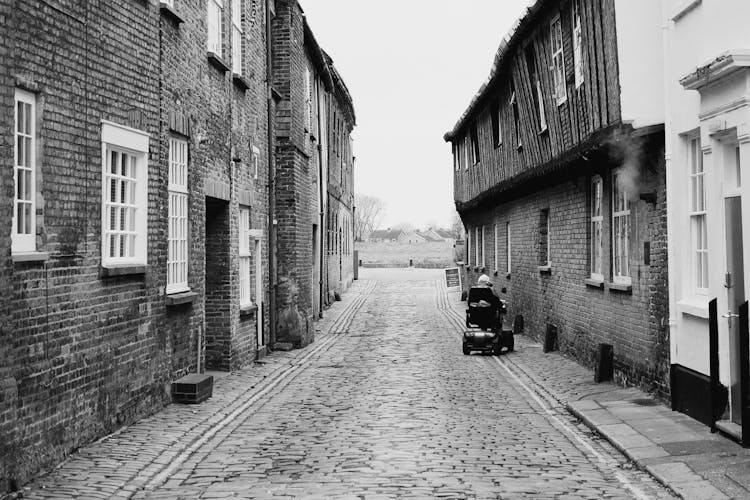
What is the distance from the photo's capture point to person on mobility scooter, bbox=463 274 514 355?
17.0 metres

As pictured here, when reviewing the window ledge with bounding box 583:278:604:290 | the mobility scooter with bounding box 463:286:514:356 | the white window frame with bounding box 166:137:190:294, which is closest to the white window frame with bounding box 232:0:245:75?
the white window frame with bounding box 166:137:190:294

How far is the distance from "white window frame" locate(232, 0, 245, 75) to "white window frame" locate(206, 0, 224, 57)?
77cm

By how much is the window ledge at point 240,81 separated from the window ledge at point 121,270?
555 centimetres

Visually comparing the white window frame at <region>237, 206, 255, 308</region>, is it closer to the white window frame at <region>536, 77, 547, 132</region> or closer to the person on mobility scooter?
the person on mobility scooter

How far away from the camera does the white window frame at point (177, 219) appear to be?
37.9 feet

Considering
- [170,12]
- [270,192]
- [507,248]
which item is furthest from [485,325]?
[170,12]

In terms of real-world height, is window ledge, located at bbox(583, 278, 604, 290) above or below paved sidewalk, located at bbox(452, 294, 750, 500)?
above

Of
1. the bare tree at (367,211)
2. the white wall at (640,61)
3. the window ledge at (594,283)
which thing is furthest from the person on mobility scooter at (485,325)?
the bare tree at (367,211)

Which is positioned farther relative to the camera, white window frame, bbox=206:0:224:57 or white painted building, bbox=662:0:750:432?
white window frame, bbox=206:0:224:57

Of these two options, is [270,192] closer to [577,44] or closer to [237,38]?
[237,38]

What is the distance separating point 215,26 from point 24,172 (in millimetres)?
7063

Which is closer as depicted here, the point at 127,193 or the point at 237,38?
the point at 127,193

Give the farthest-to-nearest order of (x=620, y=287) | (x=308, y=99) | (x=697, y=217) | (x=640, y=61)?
1. (x=308, y=99)
2. (x=620, y=287)
3. (x=640, y=61)
4. (x=697, y=217)

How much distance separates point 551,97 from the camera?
1616 centimetres
